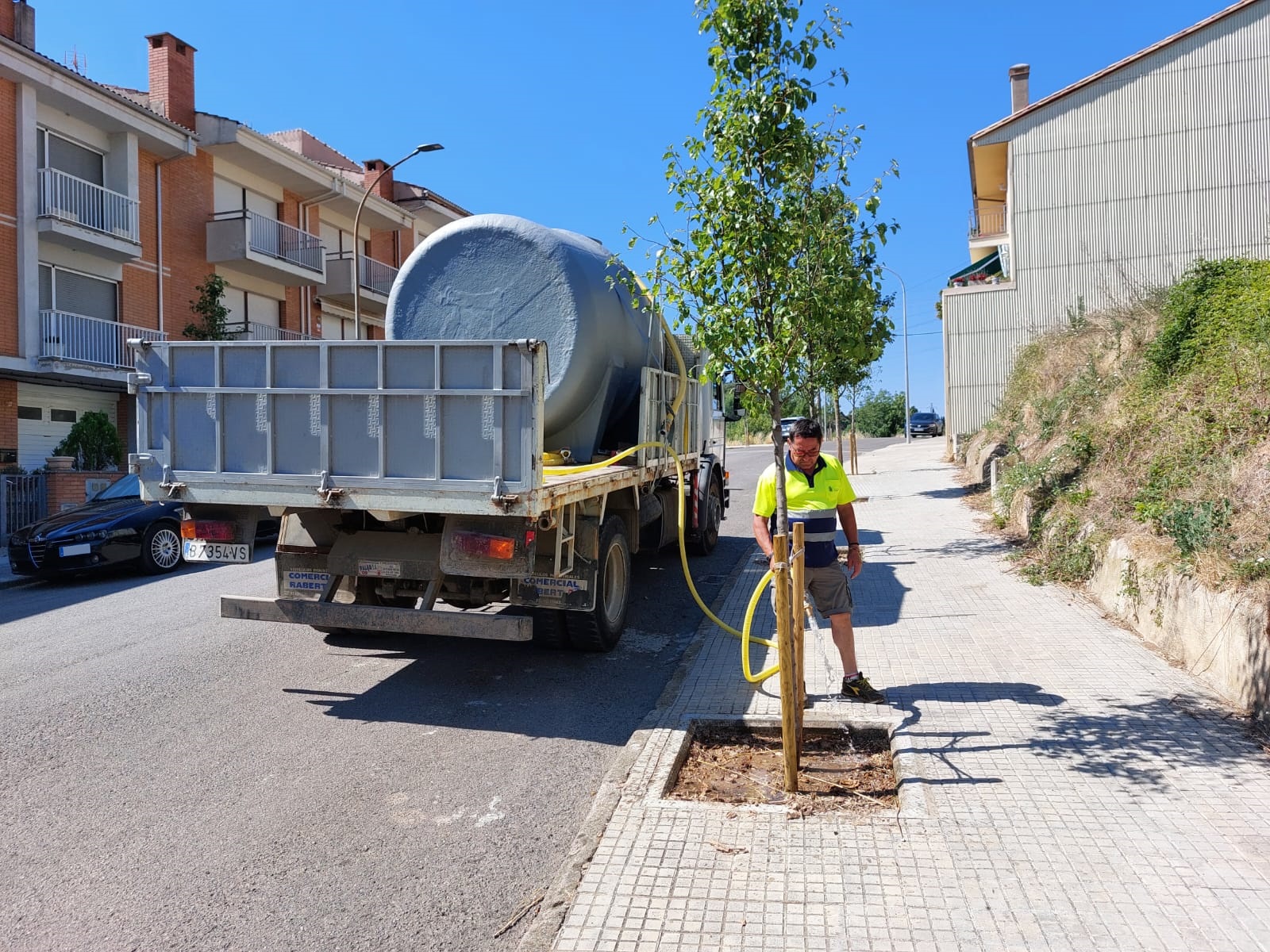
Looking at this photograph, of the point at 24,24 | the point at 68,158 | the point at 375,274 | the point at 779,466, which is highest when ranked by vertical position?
the point at 24,24

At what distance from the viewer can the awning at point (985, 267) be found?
28.0 m

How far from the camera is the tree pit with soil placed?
411 centimetres

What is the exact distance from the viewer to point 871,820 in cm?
381

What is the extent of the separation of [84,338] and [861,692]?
63.8 ft

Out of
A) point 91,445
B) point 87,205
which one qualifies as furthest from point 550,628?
point 87,205

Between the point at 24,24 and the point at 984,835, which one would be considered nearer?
the point at 984,835

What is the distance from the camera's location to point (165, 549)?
11719mm

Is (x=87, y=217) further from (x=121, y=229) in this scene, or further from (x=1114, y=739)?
(x=1114, y=739)

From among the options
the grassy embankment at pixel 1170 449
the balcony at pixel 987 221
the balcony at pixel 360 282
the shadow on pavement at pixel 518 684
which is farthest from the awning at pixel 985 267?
the shadow on pavement at pixel 518 684

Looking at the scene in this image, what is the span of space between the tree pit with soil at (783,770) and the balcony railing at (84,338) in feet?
→ 54.7

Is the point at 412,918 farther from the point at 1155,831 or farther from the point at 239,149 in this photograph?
the point at 239,149

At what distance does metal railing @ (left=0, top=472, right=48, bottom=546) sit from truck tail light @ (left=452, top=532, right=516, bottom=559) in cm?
1387

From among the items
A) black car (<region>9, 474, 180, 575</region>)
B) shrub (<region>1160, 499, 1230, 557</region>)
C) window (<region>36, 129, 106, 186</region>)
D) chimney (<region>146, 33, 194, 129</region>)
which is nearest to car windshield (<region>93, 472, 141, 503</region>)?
black car (<region>9, 474, 180, 575</region>)

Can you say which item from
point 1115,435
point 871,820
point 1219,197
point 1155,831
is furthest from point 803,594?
point 1219,197
